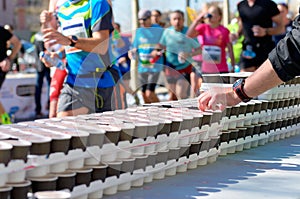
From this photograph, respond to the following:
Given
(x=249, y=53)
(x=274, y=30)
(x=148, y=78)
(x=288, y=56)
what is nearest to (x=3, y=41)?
(x=148, y=78)

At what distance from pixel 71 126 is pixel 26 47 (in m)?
18.1

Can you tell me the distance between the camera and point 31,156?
2.08 m

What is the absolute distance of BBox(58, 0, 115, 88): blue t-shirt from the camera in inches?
167

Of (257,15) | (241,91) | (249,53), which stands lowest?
(241,91)

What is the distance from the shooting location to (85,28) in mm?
4305

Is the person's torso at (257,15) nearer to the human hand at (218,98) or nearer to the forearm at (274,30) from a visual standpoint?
the forearm at (274,30)

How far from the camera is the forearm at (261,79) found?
2.50 meters

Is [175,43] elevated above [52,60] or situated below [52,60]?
above

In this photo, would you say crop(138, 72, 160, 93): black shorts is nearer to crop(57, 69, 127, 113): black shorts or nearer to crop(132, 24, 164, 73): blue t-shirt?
crop(132, 24, 164, 73): blue t-shirt

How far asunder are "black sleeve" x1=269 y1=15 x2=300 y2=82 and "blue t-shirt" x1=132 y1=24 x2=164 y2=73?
625 cm

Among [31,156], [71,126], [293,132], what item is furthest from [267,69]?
[293,132]

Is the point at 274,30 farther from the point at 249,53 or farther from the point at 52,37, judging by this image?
the point at 52,37

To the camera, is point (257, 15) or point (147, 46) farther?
point (147, 46)

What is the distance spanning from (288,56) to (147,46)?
6.56 metres
